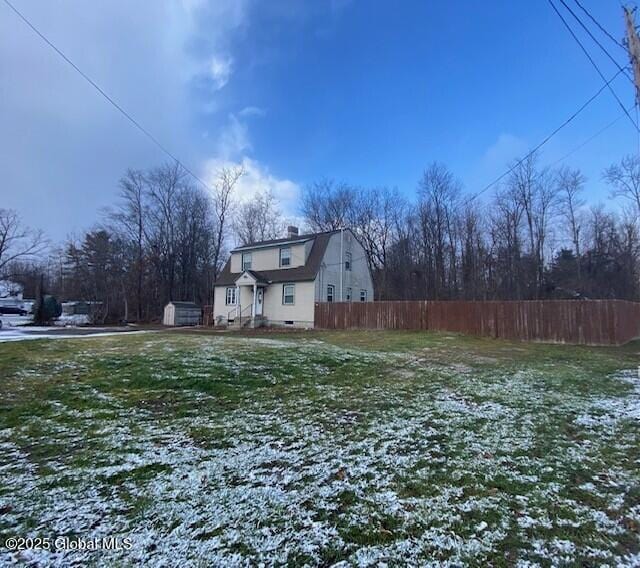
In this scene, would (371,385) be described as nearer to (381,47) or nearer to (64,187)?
(381,47)

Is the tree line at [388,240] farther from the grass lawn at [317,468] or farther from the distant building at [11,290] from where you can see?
the grass lawn at [317,468]

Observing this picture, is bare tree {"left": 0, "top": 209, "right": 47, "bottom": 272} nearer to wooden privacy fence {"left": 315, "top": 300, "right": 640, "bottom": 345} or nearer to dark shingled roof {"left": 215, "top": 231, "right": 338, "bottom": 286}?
dark shingled roof {"left": 215, "top": 231, "right": 338, "bottom": 286}

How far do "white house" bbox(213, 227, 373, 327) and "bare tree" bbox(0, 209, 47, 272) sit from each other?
16.7 m

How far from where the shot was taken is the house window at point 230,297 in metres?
24.0

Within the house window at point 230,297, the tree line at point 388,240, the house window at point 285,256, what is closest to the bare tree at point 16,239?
the tree line at point 388,240

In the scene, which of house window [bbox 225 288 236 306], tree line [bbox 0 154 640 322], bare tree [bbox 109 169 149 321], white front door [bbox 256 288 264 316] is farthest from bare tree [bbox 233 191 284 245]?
white front door [bbox 256 288 264 316]

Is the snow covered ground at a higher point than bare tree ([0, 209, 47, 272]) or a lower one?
lower

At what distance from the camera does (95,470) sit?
298 cm

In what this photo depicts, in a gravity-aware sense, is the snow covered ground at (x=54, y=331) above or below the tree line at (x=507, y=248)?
below

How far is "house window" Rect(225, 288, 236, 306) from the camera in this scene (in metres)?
24.0

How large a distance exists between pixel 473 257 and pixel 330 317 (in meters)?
16.3

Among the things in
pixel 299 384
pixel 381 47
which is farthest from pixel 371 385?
pixel 381 47

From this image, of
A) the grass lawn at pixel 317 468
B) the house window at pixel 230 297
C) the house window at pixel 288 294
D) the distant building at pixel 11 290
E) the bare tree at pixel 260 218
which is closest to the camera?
the grass lawn at pixel 317 468

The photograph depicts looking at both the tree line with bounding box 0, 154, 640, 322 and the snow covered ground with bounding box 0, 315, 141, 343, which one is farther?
the tree line with bounding box 0, 154, 640, 322
